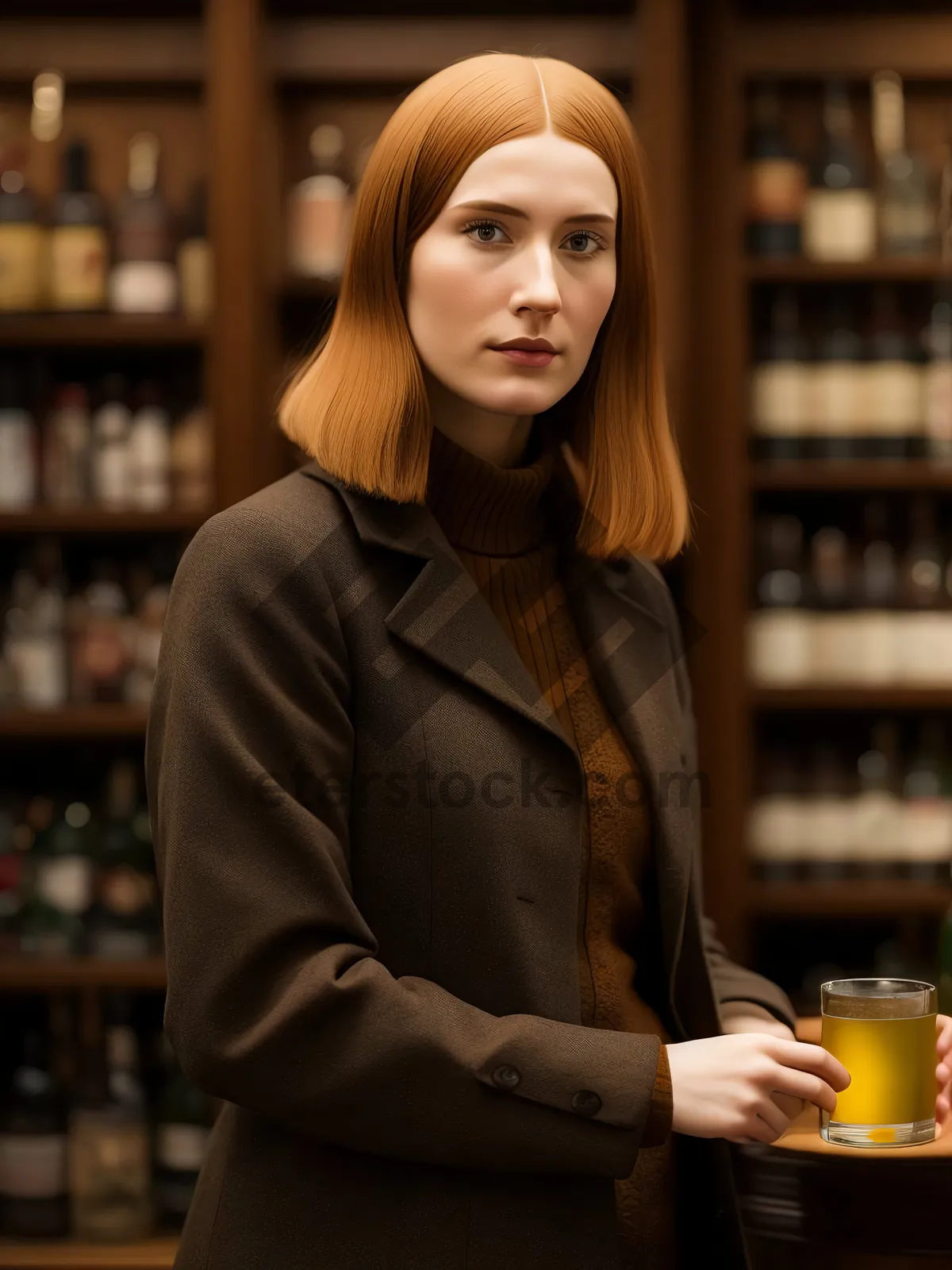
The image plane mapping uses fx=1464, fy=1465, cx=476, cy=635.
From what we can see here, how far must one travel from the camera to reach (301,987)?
0.88 m

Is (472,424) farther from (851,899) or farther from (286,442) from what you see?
(851,899)

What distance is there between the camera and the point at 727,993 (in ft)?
3.98

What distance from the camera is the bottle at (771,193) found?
8.65ft

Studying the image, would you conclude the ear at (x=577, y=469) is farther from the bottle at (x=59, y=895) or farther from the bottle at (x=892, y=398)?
the bottle at (x=59, y=895)

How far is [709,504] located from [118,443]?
1.07m

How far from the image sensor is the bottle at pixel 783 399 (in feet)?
8.75

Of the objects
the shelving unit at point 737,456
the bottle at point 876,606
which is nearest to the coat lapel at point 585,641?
the shelving unit at point 737,456

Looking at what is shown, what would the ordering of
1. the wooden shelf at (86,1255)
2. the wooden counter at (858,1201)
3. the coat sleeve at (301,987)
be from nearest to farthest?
the coat sleeve at (301,987)
the wooden counter at (858,1201)
the wooden shelf at (86,1255)

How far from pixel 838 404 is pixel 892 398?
98mm

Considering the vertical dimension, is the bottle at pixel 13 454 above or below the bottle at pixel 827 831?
above

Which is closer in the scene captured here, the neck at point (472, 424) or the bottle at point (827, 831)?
the neck at point (472, 424)

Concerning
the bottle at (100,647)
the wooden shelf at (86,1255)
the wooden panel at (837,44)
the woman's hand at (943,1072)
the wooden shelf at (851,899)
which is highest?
the wooden panel at (837,44)

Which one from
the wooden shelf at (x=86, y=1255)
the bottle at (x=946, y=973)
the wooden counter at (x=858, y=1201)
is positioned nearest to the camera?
the wooden counter at (x=858, y=1201)

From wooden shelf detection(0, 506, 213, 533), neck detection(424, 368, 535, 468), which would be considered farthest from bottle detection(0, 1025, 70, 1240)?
neck detection(424, 368, 535, 468)
